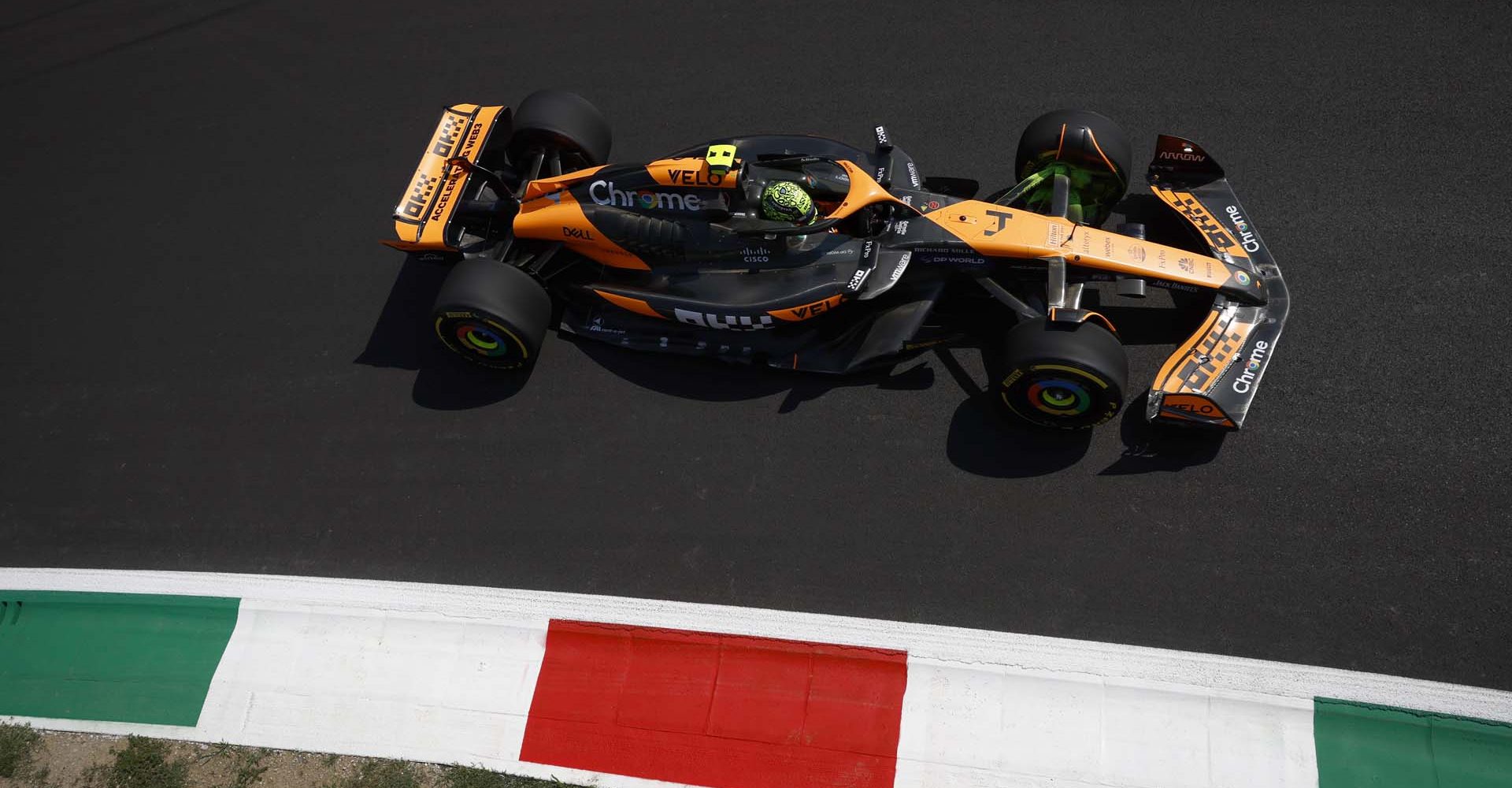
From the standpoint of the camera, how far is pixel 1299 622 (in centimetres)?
650

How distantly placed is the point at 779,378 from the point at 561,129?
9.67 ft

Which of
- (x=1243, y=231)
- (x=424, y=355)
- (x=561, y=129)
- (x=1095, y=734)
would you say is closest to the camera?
(x=1095, y=734)

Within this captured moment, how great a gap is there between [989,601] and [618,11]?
7621 mm

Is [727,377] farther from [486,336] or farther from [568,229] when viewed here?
[486,336]

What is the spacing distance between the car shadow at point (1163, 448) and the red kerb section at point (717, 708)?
2.30 meters

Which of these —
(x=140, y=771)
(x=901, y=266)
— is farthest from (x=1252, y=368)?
(x=140, y=771)

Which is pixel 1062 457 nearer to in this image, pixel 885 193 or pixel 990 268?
pixel 990 268

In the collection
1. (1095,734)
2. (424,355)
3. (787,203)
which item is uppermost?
(787,203)

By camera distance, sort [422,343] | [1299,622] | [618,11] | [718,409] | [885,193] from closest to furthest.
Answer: [1299,622], [885,193], [718,409], [422,343], [618,11]

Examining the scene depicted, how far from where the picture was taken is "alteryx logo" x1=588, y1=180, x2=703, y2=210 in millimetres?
7457

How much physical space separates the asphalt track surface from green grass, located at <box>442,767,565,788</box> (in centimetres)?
137

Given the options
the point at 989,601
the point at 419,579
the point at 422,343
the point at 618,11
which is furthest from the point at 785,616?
the point at 618,11

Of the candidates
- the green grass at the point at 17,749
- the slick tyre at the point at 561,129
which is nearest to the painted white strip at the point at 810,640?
the green grass at the point at 17,749

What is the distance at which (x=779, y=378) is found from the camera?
7.85 meters
